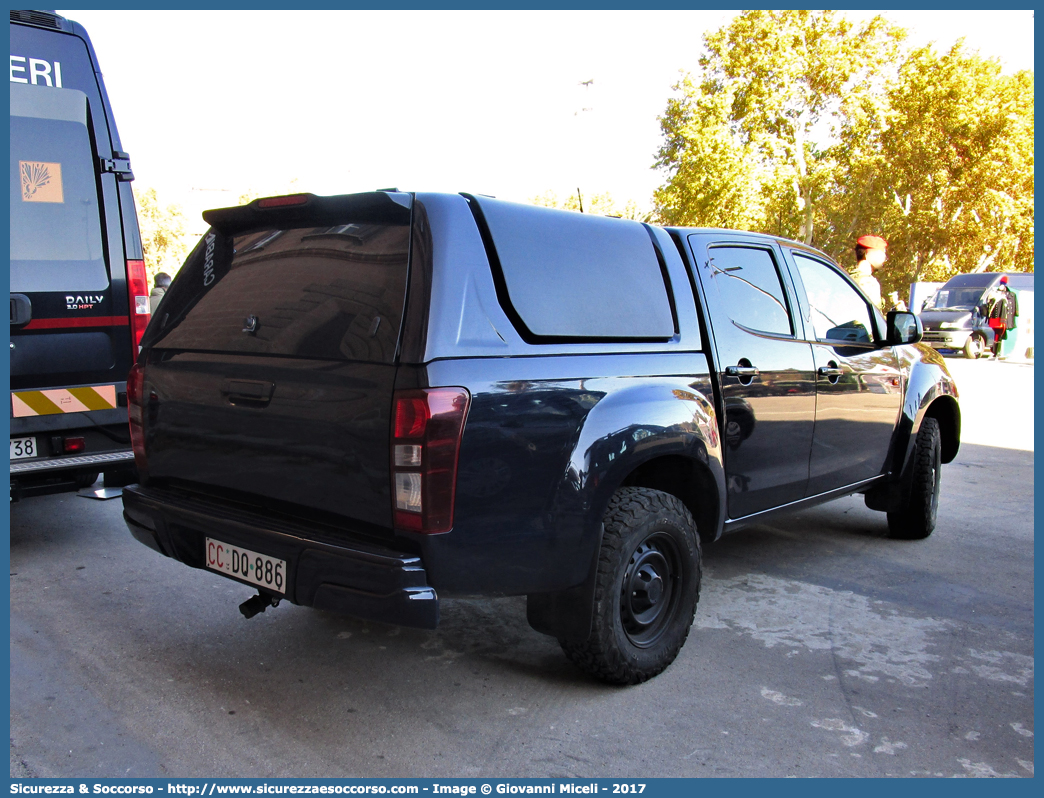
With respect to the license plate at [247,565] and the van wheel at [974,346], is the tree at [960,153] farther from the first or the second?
the license plate at [247,565]

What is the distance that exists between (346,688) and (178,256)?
147 feet

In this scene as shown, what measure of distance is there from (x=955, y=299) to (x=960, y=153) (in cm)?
968

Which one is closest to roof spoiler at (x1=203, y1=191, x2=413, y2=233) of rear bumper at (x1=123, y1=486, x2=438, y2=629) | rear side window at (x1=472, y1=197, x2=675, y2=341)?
rear side window at (x1=472, y1=197, x2=675, y2=341)

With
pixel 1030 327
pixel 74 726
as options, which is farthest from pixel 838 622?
pixel 1030 327

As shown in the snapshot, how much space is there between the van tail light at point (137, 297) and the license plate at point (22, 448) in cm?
81

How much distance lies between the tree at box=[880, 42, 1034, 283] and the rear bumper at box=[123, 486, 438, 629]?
30.0 metres

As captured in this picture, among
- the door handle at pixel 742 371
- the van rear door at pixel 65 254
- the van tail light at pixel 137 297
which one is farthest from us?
the van tail light at pixel 137 297

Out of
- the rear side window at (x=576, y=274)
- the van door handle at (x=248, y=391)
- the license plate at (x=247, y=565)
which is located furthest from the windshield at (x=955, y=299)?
the license plate at (x=247, y=565)

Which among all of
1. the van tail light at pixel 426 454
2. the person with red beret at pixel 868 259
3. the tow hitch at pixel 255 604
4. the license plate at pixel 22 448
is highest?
the person with red beret at pixel 868 259

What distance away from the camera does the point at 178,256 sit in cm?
4406

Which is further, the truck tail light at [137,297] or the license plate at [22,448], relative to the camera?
the truck tail light at [137,297]

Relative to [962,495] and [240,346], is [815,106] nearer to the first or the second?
[962,495]

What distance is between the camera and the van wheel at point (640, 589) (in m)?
3.21

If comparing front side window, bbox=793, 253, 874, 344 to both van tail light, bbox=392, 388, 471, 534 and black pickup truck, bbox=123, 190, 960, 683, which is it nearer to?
black pickup truck, bbox=123, 190, 960, 683
